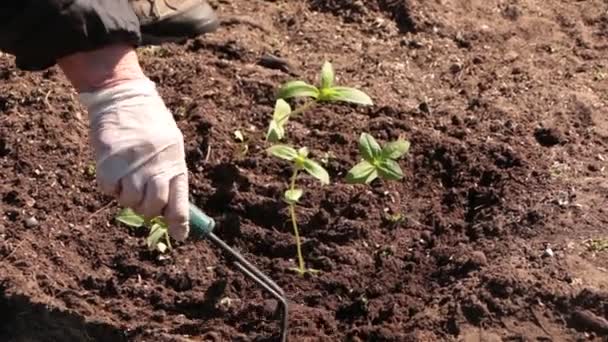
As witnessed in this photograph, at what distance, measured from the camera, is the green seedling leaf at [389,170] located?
2.85m

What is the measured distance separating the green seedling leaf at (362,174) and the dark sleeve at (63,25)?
2.44ft

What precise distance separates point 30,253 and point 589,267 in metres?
1.42

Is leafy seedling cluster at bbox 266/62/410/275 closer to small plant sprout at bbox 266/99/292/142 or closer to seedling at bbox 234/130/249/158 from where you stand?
small plant sprout at bbox 266/99/292/142

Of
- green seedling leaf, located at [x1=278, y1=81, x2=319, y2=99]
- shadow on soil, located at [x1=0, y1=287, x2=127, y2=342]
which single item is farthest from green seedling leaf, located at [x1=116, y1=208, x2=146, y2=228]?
green seedling leaf, located at [x1=278, y1=81, x2=319, y2=99]

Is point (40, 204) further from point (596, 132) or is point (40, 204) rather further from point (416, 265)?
point (596, 132)

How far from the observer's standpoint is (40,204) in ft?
9.94

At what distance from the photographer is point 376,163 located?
9.41ft

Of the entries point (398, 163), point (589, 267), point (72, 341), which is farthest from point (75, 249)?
point (589, 267)

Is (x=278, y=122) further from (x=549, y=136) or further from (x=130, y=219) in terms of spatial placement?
(x=549, y=136)

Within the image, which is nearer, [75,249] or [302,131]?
[75,249]

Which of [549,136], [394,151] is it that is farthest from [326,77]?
[549,136]

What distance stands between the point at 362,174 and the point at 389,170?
0.23 ft

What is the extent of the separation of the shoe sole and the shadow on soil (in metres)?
1.18

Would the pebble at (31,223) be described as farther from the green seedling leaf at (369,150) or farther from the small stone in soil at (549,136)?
the small stone in soil at (549,136)
